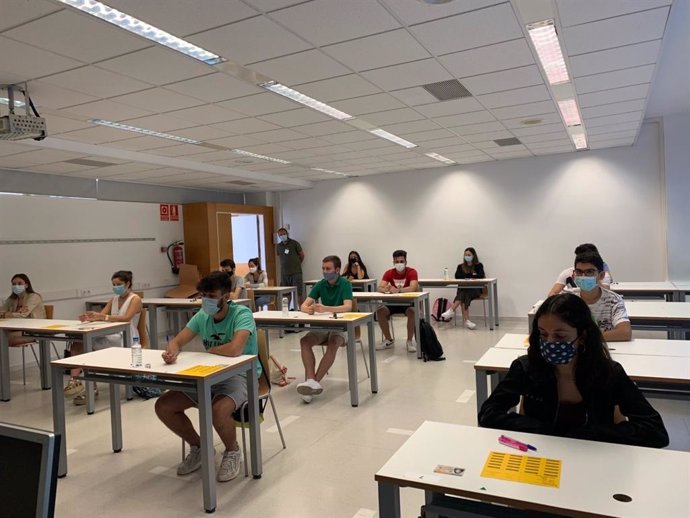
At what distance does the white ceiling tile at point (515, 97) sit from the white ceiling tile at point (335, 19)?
2036 millimetres

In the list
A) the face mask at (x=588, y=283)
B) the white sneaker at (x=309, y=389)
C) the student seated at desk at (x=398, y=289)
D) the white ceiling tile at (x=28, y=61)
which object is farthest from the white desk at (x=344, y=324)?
the white ceiling tile at (x=28, y=61)

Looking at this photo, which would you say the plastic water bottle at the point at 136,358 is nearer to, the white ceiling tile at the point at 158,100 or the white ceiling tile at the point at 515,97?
the white ceiling tile at the point at 158,100

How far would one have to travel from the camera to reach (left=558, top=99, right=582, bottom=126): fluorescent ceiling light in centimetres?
539

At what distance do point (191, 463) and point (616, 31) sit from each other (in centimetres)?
410

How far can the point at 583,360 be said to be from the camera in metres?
2.00

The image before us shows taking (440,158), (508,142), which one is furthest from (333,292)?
(440,158)

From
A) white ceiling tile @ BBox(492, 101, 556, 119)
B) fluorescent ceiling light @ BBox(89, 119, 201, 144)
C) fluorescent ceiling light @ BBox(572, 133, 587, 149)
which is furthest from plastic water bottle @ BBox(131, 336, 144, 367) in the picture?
fluorescent ceiling light @ BBox(572, 133, 587, 149)

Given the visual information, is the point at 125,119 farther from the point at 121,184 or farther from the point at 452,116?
the point at 121,184

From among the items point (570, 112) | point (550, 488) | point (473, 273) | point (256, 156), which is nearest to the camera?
point (550, 488)

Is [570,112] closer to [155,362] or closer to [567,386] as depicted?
[567,386]

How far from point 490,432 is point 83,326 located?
4.28 meters

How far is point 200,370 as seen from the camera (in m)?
→ 2.99

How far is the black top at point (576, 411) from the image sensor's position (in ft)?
6.03

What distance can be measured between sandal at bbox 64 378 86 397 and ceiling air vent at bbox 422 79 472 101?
4579mm
